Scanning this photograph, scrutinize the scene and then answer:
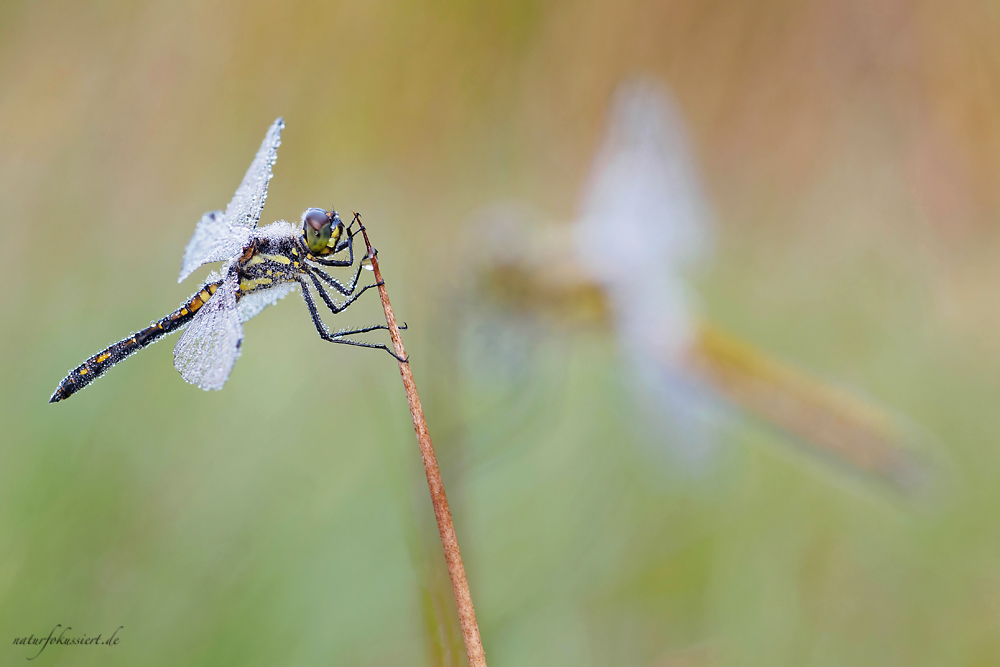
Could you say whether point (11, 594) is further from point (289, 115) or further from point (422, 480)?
point (289, 115)

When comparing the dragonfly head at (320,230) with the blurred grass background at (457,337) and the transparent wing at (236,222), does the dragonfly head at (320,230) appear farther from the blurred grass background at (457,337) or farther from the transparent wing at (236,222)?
the blurred grass background at (457,337)

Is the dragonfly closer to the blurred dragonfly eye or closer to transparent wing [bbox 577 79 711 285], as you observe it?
the blurred dragonfly eye

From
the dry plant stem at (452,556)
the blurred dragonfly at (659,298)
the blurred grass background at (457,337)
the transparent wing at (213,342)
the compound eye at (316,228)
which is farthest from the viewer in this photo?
the blurred dragonfly at (659,298)

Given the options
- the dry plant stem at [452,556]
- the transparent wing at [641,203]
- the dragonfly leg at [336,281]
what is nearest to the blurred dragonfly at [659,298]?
the transparent wing at [641,203]

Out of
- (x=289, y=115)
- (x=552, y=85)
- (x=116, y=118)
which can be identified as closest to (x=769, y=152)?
(x=552, y=85)

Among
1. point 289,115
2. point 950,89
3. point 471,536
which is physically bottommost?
point 471,536

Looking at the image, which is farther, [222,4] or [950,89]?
[950,89]

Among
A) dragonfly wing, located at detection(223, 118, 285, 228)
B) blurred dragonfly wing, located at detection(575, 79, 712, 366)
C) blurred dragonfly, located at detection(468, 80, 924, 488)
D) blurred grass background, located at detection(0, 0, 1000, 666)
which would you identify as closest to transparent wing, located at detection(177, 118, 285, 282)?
dragonfly wing, located at detection(223, 118, 285, 228)

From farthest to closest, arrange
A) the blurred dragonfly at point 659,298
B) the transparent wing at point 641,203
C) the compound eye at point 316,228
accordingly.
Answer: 1. the transparent wing at point 641,203
2. the blurred dragonfly at point 659,298
3. the compound eye at point 316,228
